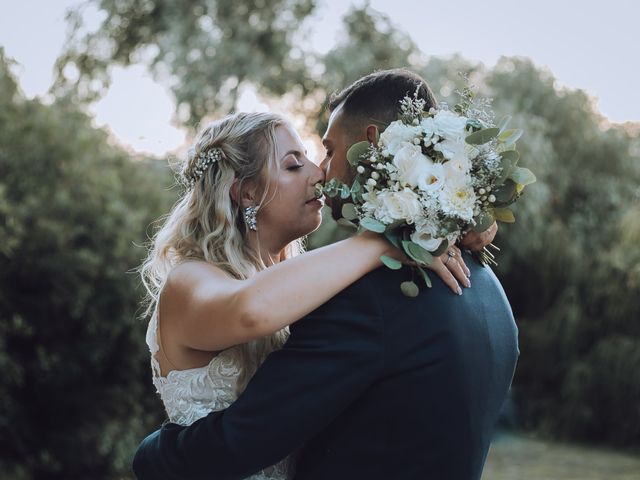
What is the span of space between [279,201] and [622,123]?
13.2m

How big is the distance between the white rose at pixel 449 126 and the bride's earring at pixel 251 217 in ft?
2.92

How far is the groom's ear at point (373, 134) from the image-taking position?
7.86 ft

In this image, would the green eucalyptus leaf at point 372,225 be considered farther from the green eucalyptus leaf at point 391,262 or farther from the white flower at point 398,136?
the white flower at point 398,136

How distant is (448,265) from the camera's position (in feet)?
7.16

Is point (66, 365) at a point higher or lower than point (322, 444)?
lower

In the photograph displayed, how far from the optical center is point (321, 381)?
6.58ft

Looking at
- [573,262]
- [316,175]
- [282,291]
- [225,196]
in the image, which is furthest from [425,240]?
[573,262]

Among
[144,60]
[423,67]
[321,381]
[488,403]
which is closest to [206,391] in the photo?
[321,381]

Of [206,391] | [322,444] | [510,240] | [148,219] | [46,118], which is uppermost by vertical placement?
[322,444]

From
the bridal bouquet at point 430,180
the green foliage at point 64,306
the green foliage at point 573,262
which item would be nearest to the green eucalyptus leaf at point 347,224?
the bridal bouquet at point 430,180

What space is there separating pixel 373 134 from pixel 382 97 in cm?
13

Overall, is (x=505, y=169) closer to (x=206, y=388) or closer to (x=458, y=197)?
(x=458, y=197)

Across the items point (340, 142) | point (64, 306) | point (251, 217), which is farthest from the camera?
point (64, 306)

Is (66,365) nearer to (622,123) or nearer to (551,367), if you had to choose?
(551,367)
